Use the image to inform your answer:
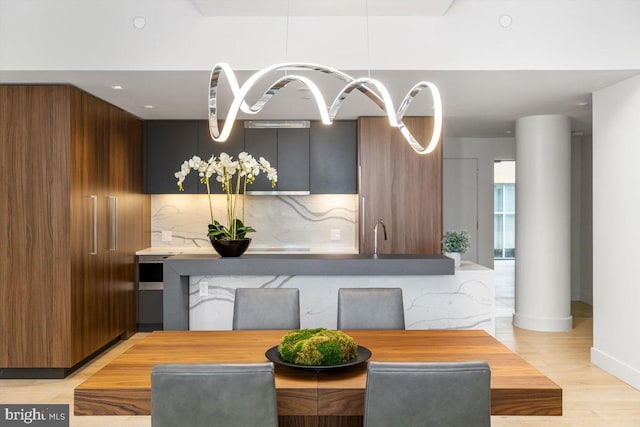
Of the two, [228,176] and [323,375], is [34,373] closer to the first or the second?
[228,176]

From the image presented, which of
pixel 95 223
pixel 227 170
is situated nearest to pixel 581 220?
pixel 227 170

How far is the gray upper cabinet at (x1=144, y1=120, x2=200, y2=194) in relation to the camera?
641 cm

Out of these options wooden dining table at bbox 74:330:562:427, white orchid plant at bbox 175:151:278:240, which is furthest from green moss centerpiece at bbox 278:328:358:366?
white orchid plant at bbox 175:151:278:240

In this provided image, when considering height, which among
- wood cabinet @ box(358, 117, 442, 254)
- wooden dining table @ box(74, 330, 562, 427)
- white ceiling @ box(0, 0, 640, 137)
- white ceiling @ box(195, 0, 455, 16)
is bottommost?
wooden dining table @ box(74, 330, 562, 427)

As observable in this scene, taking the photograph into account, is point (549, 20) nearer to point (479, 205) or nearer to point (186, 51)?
point (186, 51)

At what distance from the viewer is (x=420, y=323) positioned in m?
4.30

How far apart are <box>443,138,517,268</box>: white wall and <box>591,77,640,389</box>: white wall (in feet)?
10.7

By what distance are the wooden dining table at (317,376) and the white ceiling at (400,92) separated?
2.06 m

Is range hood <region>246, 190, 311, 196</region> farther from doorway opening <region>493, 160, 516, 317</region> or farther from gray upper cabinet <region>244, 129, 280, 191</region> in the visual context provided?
doorway opening <region>493, 160, 516, 317</region>

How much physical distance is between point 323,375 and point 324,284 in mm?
1987

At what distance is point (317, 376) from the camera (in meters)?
2.21

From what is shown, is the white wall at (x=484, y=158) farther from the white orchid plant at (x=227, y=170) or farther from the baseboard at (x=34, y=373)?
the baseboard at (x=34, y=373)

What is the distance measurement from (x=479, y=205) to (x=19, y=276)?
599cm
